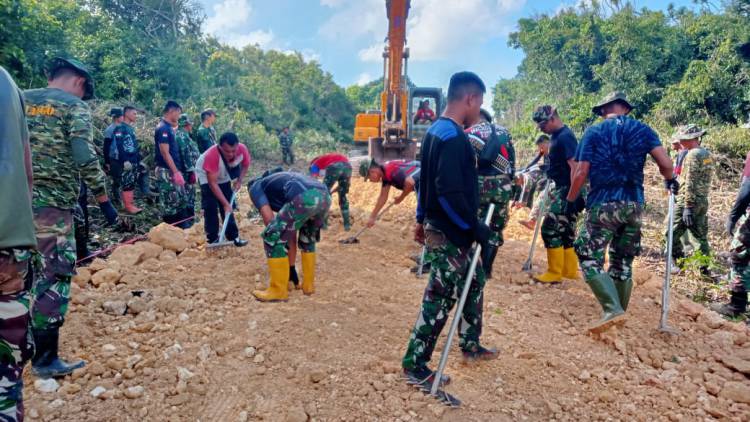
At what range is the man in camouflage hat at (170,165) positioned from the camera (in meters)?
5.62

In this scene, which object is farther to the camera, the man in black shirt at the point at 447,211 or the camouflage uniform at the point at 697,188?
the camouflage uniform at the point at 697,188

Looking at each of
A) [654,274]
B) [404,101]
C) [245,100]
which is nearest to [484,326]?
[654,274]

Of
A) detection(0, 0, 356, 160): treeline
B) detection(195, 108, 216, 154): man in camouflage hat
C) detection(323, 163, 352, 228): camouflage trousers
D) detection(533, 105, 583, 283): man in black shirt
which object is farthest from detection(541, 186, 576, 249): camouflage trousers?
detection(0, 0, 356, 160): treeline

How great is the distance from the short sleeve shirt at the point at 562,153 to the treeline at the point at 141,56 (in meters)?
8.04

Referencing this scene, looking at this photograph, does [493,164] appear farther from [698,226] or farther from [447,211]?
[698,226]

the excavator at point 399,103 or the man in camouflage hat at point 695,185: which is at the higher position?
the excavator at point 399,103

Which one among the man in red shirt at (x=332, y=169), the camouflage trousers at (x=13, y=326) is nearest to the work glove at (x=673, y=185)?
the man in red shirt at (x=332, y=169)

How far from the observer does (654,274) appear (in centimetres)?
506

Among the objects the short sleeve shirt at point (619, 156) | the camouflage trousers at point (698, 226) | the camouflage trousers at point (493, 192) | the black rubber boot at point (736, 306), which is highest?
the short sleeve shirt at point (619, 156)

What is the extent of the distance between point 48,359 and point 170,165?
11.4 feet

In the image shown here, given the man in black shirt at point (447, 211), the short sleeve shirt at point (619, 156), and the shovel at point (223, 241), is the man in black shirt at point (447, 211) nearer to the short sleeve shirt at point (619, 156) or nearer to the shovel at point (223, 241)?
the short sleeve shirt at point (619, 156)

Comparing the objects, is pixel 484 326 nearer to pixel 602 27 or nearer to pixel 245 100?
pixel 602 27

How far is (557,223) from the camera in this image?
172 inches

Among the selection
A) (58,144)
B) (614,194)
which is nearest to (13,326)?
(58,144)
